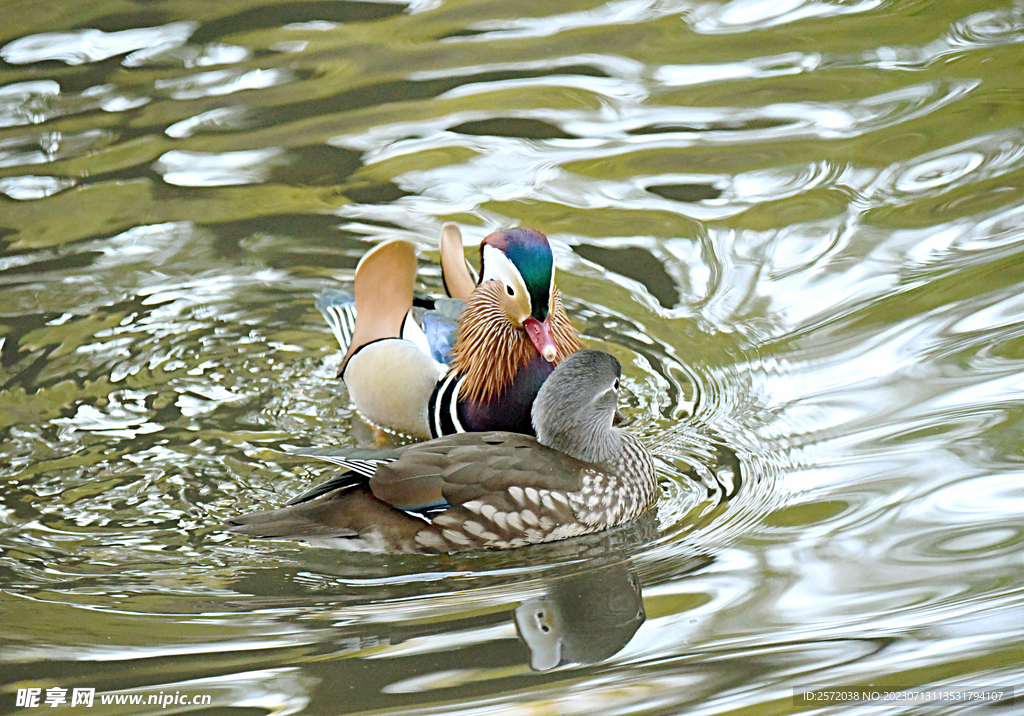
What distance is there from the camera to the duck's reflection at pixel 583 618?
3514 mm

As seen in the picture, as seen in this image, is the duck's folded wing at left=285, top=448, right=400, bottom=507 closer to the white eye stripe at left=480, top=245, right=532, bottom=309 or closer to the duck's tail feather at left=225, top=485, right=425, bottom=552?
the duck's tail feather at left=225, top=485, right=425, bottom=552

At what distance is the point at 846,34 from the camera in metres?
7.79

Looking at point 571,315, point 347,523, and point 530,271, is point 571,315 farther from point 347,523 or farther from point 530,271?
point 347,523

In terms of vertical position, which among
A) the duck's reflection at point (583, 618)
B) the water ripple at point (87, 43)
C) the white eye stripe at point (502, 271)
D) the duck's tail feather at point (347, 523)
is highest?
the water ripple at point (87, 43)

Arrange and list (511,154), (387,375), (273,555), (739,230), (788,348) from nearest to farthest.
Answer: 1. (273,555)
2. (387,375)
3. (788,348)
4. (739,230)
5. (511,154)

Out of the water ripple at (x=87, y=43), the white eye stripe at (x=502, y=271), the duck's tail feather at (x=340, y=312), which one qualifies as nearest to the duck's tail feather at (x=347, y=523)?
the white eye stripe at (x=502, y=271)

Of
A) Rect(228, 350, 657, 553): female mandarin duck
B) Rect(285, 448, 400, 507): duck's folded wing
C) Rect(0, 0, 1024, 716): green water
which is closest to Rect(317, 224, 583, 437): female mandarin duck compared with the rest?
Rect(0, 0, 1024, 716): green water

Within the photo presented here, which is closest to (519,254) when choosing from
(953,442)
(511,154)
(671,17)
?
(953,442)

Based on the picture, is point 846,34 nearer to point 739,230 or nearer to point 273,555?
point 739,230

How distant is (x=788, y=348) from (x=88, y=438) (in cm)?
297

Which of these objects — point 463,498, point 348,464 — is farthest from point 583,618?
point 348,464

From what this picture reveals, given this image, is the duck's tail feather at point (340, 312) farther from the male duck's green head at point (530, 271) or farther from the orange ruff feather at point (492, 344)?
the male duck's green head at point (530, 271)

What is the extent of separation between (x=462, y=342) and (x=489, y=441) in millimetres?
820

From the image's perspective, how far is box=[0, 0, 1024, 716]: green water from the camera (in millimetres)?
3498
